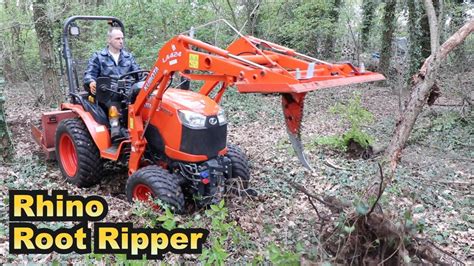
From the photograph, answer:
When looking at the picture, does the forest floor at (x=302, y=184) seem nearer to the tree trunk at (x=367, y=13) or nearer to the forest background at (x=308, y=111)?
the forest background at (x=308, y=111)

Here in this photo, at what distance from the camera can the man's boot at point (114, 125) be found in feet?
18.8

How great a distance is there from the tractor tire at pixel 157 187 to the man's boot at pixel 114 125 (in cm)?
99

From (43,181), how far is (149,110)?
6.25ft

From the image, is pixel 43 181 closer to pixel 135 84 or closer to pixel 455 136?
pixel 135 84

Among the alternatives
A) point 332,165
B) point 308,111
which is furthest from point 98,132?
point 308,111

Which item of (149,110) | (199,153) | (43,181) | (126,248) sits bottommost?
(43,181)

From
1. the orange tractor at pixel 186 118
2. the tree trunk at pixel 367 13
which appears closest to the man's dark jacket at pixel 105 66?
the orange tractor at pixel 186 118

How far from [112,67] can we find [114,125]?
828mm

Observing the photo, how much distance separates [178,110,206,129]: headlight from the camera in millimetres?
4930

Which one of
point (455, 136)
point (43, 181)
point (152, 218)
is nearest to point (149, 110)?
point (152, 218)

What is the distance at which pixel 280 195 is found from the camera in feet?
17.9

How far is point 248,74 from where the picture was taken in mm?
4078

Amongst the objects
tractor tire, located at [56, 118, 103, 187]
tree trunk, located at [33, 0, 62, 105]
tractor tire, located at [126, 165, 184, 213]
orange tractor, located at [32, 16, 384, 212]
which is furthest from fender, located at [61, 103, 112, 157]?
tree trunk, located at [33, 0, 62, 105]

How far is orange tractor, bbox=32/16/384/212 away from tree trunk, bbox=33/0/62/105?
4.50m
